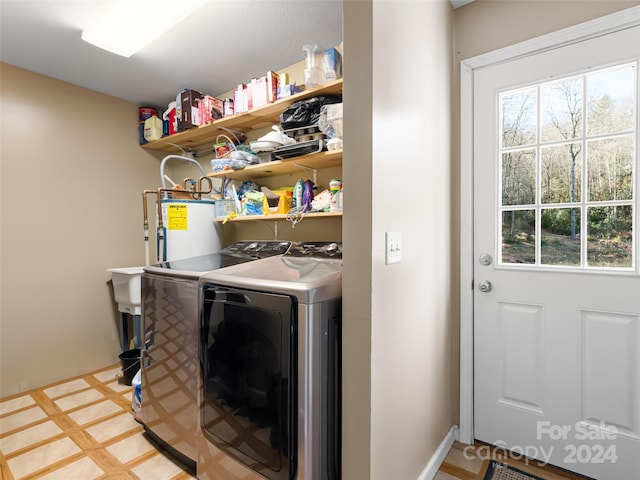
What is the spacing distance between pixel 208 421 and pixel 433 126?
178 cm

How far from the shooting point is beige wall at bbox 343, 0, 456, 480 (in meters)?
1.11

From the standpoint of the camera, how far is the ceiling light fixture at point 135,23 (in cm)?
175

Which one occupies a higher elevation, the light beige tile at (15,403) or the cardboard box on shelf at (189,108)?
the cardboard box on shelf at (189,108)

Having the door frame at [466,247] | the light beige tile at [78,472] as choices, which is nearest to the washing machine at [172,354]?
the light beige tile at [78,472]

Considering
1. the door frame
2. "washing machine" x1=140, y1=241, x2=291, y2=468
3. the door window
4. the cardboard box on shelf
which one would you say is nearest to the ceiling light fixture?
the cardboard box on shelf

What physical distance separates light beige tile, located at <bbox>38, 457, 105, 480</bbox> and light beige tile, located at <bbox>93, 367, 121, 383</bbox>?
3.75 feet

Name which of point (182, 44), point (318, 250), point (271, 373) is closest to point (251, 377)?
point (271, 373)

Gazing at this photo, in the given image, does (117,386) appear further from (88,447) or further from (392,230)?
(392,230)

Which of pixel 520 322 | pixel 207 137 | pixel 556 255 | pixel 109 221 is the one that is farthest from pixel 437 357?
pixel 109 221

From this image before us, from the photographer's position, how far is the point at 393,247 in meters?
1.22

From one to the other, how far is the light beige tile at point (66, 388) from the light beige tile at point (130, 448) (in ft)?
3.46

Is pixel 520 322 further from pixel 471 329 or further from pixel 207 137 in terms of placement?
pixel 207 137

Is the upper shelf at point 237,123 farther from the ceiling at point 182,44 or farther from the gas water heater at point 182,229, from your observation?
the gas water heater at point 182,229

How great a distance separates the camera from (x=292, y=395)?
1.19 metres
